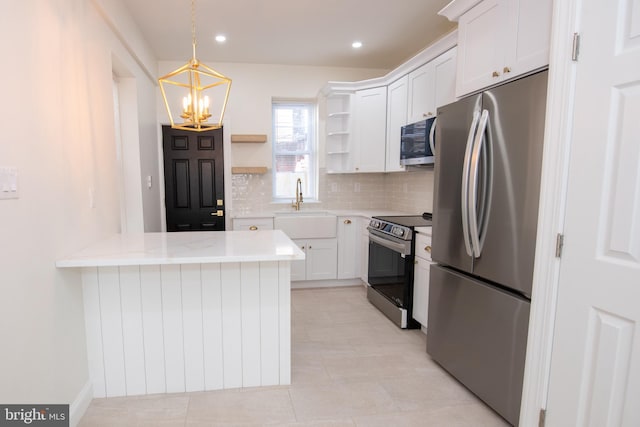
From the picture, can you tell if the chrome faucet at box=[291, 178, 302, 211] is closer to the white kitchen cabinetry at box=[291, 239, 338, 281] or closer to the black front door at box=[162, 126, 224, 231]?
the white kitchen cabinetry at box=[291, 239, 338, 281]

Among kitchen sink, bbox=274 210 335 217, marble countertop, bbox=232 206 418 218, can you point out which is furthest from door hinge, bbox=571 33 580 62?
kitchen sink, bbox=274 210 335 217

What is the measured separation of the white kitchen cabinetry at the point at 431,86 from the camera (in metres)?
2.97

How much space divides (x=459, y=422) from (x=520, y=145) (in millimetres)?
1515

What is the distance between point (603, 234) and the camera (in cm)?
138

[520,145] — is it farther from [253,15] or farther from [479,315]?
[253,15]

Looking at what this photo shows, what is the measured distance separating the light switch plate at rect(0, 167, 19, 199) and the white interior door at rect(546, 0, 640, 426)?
2260mm

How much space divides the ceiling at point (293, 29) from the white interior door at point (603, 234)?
208 cm

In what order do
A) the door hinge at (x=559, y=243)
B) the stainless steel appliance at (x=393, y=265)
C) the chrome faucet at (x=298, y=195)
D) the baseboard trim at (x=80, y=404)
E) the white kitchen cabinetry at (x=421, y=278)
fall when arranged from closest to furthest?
the door hinge at (x=559, y=243) < the baseboard trim at (x=80, y=404) < the white kitchen cabinetry at (x=421, y=278) < the stainless steel appliance at (x=393, y=265) < the chrome faucet at (x=298, y=195)

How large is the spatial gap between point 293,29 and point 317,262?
8.54 ft

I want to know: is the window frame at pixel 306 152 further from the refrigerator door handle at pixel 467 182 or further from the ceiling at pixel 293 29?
the refrigerator door handle at pixel 467 182

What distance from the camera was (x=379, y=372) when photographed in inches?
97.2

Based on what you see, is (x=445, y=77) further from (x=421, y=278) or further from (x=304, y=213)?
(x=304, y=213)

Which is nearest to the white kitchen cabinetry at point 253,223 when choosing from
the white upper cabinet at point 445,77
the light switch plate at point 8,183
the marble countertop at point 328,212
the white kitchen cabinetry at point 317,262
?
the marble countertop at point 328,212

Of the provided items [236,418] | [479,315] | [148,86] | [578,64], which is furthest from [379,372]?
[148,86]
